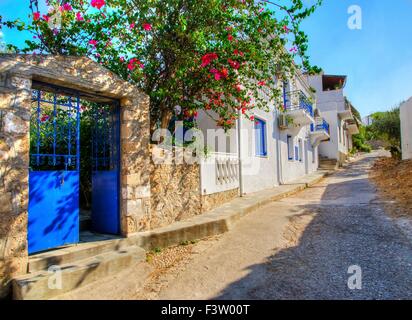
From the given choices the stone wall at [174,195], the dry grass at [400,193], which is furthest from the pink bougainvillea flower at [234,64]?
the dry grass at [400,193]

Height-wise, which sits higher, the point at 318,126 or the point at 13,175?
the point at 318,126

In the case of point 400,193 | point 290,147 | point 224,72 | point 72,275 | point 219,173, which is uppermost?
point 224,72

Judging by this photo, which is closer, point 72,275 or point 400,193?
point 72,275

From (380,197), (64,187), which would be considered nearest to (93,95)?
(64,187)

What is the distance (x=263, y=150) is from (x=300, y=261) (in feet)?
24.7

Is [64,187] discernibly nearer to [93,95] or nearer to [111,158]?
[111,158]

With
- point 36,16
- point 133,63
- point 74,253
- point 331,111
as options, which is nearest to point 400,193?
point 133,63

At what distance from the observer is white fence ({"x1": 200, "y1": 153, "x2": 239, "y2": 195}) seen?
676 cm

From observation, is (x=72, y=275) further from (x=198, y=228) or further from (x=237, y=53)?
(x=237, y=53)

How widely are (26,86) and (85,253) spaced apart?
246cm

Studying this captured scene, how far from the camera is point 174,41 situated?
212 inches

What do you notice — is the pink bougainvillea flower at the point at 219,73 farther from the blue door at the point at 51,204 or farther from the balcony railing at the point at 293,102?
the balcony railing at the point at 293,102

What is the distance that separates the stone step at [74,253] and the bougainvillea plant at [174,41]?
269 cm
